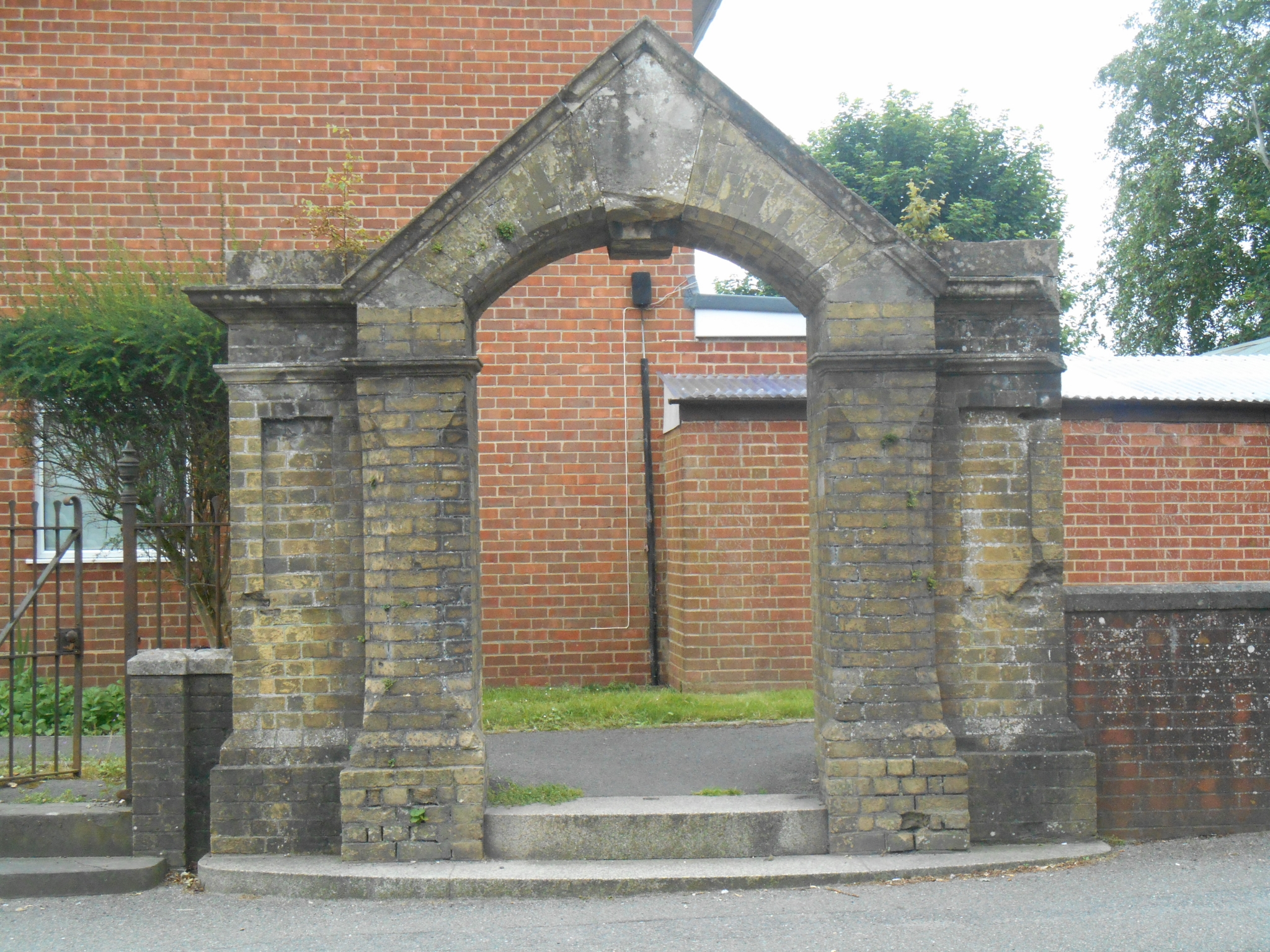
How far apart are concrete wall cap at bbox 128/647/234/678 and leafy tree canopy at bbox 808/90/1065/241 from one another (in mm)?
18428

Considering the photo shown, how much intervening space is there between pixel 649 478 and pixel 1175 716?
5.61m

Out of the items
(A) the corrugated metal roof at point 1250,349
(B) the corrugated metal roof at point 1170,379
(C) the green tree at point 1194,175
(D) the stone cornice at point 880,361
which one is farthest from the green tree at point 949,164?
(D) the stone cornice at point 880,361

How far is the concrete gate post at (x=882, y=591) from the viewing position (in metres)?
5.51

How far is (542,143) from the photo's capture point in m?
5.62

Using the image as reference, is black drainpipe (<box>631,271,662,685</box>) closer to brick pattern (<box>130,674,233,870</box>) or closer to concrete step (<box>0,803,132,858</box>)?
brick pattern (<box>130,674,233,870</box>)

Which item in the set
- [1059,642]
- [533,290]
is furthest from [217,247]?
[1059,642]

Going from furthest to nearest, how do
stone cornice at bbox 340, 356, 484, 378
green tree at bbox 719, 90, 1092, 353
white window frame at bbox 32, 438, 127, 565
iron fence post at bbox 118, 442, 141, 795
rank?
green tree at bbox 719, 90, 1092, 353
white window frame at bbox 32, 438, 127, 565
iron fence post at bbox 118, 442, 141, 795
stone cornice at bbox 340, 356, 484, 378

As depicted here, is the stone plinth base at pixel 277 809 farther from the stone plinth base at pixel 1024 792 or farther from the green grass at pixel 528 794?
the stone plinth base at pixel 1024 792

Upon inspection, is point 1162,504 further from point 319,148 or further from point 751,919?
point 319,148

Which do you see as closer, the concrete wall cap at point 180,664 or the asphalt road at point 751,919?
the asphalt road at point 751,919

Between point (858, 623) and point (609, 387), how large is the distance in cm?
553

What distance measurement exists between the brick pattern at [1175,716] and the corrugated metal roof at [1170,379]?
454 cm

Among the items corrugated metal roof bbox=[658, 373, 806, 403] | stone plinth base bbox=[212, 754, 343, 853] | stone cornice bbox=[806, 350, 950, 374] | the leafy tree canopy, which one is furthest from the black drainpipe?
the leafy tree canopy

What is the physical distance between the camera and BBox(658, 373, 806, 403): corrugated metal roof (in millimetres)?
9594
